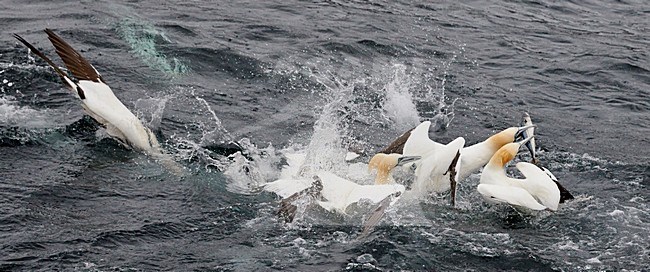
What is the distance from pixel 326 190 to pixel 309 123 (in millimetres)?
2069

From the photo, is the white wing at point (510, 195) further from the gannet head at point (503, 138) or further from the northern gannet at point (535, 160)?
the gannet head at point (503, 138)

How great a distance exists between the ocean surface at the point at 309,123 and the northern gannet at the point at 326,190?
10cm

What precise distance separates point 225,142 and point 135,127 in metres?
0.95

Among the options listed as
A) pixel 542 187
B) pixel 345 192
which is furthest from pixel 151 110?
pixel 542 187

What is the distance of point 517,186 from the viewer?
26.6 ft

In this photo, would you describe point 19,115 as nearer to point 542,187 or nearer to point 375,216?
point 375,216

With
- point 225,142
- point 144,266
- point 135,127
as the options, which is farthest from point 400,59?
point 144,266

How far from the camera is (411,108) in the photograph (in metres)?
10.2

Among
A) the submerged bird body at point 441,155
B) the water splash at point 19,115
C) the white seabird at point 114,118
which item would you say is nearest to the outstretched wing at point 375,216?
the submerged bird body at point 441,155

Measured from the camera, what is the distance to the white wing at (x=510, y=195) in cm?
770

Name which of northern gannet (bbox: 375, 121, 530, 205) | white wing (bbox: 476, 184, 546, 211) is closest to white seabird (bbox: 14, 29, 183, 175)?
northern gannet (bbox: 375, 121, 530, 205)

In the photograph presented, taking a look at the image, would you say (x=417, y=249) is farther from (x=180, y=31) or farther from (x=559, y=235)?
(x=180, y=31)

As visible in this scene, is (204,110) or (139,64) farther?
(139,64)

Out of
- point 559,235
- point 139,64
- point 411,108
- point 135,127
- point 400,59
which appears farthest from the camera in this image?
point 400,59
